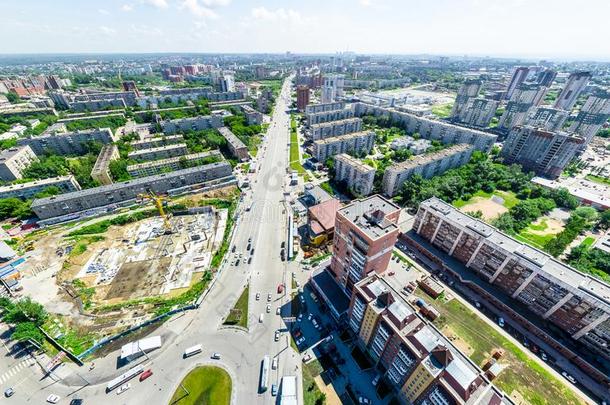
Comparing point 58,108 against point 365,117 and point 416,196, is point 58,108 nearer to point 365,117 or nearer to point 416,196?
point 365,117

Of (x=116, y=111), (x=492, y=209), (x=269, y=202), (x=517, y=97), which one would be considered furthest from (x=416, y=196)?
(x=116, y=111)

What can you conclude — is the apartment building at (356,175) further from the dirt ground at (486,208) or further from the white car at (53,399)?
the white car at (53,399)

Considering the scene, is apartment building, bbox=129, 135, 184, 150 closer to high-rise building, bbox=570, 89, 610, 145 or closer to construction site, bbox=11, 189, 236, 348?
construction site, bbox=11, 189, 236, 348

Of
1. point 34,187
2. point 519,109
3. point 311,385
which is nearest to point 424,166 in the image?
point 311,385

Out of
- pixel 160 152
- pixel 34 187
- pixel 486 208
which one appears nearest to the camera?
pixel 34 187

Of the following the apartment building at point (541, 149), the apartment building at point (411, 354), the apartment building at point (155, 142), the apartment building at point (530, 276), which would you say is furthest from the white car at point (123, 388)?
the apartment building at point (541, 149)

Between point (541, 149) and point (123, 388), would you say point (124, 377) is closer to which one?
point (123, 388)
